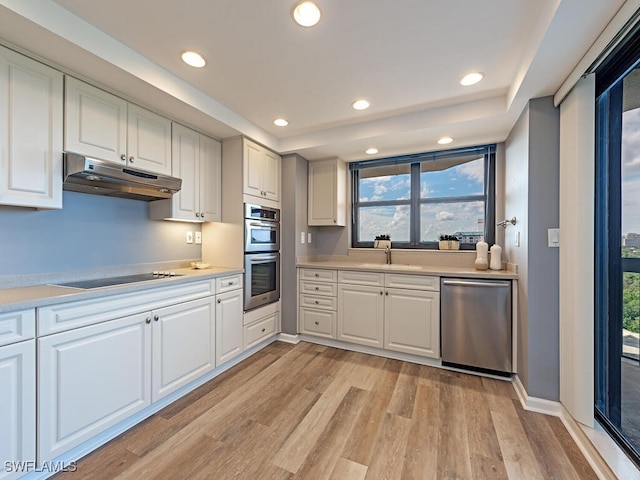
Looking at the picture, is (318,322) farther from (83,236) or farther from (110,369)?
(83,236)

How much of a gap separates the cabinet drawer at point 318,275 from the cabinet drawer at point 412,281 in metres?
0.58

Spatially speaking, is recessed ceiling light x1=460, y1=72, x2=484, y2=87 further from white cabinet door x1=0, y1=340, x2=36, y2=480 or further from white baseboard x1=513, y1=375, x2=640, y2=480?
white cabinet door x1=0, y1=340, x2=36, y2=480

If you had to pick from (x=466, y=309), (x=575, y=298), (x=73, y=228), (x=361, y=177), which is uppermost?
(x=361, y=177)

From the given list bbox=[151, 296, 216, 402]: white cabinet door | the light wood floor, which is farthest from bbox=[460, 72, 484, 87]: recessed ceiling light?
bbox=[151, 296, 216, 402]: white cabinet door

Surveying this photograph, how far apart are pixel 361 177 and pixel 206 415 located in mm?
3063

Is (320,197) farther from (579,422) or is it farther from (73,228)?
(579,422)

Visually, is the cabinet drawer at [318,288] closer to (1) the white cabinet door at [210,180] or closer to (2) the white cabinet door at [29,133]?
(1) the white cabinet door at [210,180]

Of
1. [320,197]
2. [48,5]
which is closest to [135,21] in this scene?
[48,5]

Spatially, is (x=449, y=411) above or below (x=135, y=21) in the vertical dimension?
below

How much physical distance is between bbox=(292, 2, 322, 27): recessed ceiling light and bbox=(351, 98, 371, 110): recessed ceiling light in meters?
0.92

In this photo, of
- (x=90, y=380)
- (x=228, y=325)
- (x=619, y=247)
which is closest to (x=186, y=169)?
(x=228, y=325)

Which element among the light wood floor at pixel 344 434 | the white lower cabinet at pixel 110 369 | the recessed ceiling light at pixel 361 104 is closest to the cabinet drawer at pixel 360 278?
the light wood floor at pixel 344 434

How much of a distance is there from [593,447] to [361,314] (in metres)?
1.81

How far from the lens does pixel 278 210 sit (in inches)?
129
